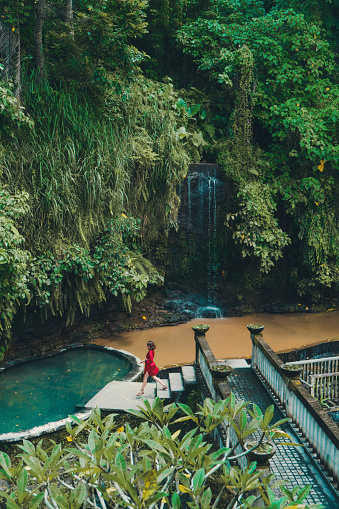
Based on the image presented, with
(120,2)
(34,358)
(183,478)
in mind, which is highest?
(120,2)

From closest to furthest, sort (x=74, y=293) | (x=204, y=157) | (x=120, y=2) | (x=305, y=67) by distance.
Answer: (x=120, y=2), (x=74, y=293), (x=305, y=67), (x=204, y=157)

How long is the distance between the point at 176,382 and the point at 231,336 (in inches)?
148

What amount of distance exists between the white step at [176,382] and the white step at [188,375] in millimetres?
89

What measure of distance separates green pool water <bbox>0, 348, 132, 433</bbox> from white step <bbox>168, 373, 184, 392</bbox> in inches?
41.3

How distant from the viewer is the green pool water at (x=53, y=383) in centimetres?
679

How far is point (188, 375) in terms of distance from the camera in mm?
7852

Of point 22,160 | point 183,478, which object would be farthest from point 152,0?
point 183,478

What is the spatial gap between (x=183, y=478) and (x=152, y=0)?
45.5ft

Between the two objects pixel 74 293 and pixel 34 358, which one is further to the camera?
pixel 74 293

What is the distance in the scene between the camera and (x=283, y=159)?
1275 cm

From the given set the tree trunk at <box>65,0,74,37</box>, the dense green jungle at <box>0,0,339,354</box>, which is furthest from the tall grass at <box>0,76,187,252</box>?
the tree trunk at <box>65,0,74,37</box>

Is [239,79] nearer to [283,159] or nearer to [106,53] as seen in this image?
[283,159]

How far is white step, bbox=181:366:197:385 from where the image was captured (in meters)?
7.57

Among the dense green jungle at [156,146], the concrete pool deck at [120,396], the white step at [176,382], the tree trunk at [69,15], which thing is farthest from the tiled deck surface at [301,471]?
the tree trunk at [69,15]
